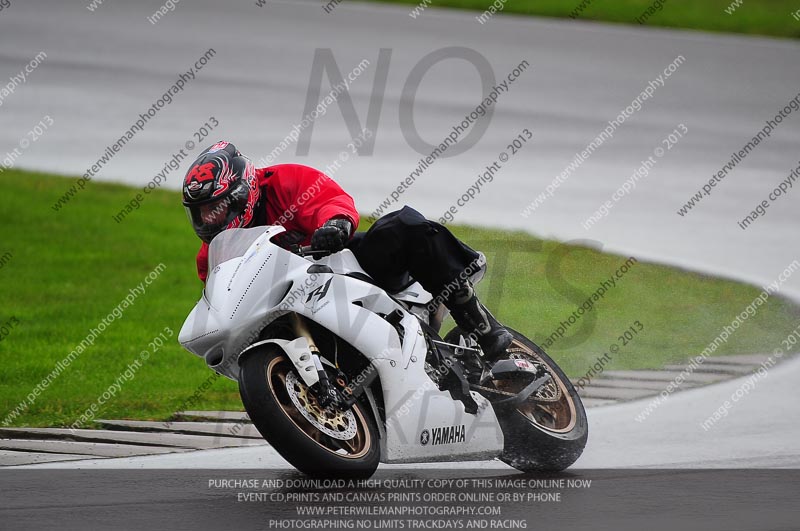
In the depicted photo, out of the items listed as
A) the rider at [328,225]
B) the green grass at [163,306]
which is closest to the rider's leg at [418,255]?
the rider at [328,225]

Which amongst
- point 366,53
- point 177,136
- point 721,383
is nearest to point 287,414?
point 721,383

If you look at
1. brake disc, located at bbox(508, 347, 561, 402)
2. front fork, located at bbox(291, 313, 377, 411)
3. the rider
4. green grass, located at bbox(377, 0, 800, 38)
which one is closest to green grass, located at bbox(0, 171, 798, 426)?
brake disc, located at bbox(508, 347, 561, 402)

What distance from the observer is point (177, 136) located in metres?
16.0

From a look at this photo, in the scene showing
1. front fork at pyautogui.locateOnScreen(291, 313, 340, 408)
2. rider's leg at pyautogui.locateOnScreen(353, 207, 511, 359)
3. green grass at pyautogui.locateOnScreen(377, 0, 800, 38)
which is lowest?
green grass at pyautogui.locateOnScreen(377, 0, 800, 38)

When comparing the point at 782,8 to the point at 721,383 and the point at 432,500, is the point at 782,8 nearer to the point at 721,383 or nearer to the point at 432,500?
the point at 721,383

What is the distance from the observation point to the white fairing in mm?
5660

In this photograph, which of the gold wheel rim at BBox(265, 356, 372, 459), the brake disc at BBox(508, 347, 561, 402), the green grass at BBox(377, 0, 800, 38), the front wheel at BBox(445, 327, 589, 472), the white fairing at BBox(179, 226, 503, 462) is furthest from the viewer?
the green grass at BBox(377, 0, 800, 38)

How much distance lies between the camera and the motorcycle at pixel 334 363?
5488 mm

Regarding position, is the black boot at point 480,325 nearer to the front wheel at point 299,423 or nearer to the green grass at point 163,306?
the front wheel at point 299,423

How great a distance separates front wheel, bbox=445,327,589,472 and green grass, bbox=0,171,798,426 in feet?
5.53

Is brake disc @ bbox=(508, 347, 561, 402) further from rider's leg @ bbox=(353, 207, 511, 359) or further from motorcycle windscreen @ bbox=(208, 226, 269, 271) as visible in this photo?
motorcycle windscreen @ bbox=(208, 226, 269, 271)

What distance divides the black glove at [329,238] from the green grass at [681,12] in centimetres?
1777

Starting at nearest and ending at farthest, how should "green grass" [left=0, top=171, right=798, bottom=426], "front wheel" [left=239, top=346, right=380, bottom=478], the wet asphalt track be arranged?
1. "front wheel" [left=239, top=346, right=380, bottom=478]
2. the wet asphalt track
3. "green grass" [left=0, top=171, right=798, bottom=426]

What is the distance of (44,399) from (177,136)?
831 centimetres
